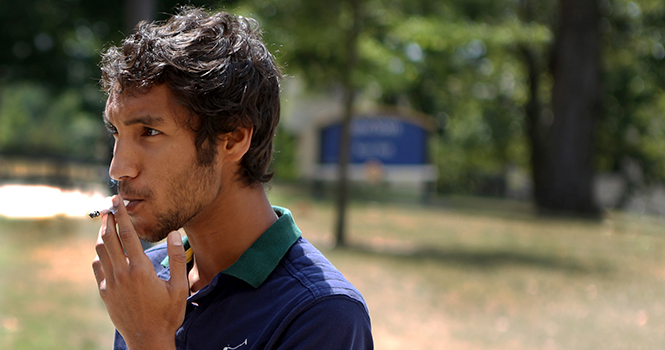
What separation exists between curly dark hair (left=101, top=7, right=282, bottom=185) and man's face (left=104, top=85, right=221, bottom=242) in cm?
3

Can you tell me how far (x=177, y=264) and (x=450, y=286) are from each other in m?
7.10

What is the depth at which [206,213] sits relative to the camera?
1836mm

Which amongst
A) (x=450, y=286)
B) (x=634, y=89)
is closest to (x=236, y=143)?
(x=450, y=286)

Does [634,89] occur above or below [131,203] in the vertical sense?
above

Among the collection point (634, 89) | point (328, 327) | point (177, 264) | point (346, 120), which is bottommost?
point (328, 327)

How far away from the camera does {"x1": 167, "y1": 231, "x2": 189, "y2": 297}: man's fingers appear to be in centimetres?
159

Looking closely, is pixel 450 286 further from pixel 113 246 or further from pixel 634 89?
pixel 634 89

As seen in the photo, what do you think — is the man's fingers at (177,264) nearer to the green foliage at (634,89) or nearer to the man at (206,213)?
the man at (206,213)

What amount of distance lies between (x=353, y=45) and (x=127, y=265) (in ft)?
33.8

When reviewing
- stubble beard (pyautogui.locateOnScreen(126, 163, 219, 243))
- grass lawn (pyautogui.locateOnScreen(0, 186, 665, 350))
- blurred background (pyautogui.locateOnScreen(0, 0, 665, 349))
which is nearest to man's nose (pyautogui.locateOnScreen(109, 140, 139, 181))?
stubble beard (pyautogui.locateOnScreen(126, 163, 219, 243))

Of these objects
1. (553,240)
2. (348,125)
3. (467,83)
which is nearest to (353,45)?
(348,125)

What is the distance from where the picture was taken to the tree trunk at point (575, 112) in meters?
19.1

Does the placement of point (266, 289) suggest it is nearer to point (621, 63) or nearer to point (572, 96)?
point (572, 96)

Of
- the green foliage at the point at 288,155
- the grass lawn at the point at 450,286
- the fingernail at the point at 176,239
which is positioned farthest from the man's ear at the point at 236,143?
the green foliage at the point at 288,155
